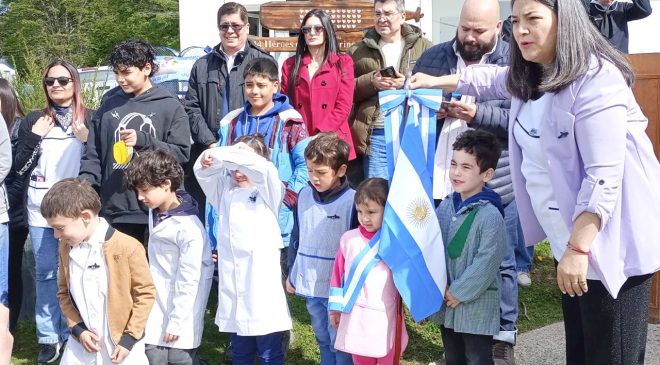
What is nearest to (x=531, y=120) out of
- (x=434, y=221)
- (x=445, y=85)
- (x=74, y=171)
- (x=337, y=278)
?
(x=445, y=85)

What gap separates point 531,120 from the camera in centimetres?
276

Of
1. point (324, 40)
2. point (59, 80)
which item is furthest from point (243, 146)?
point (59, 80)

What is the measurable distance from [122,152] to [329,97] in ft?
4.65

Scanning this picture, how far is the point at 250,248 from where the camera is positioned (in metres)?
3.92

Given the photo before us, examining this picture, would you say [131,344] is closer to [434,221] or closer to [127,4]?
[434,221]

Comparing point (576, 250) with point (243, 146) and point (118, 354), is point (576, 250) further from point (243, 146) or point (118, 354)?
point (118, 354)

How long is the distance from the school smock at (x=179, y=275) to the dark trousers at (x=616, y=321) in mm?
2058

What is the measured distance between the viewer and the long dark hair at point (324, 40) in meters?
5.10

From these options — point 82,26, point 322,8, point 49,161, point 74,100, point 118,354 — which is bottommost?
point 118,354

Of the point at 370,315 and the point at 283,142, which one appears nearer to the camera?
the point at 370,315

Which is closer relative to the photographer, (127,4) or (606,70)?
(606,70)

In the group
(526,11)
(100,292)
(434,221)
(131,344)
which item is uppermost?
(526,11)

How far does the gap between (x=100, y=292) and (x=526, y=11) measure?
7.94 feet

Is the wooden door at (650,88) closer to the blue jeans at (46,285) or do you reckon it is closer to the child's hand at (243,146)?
the child's hand at (243,146)
